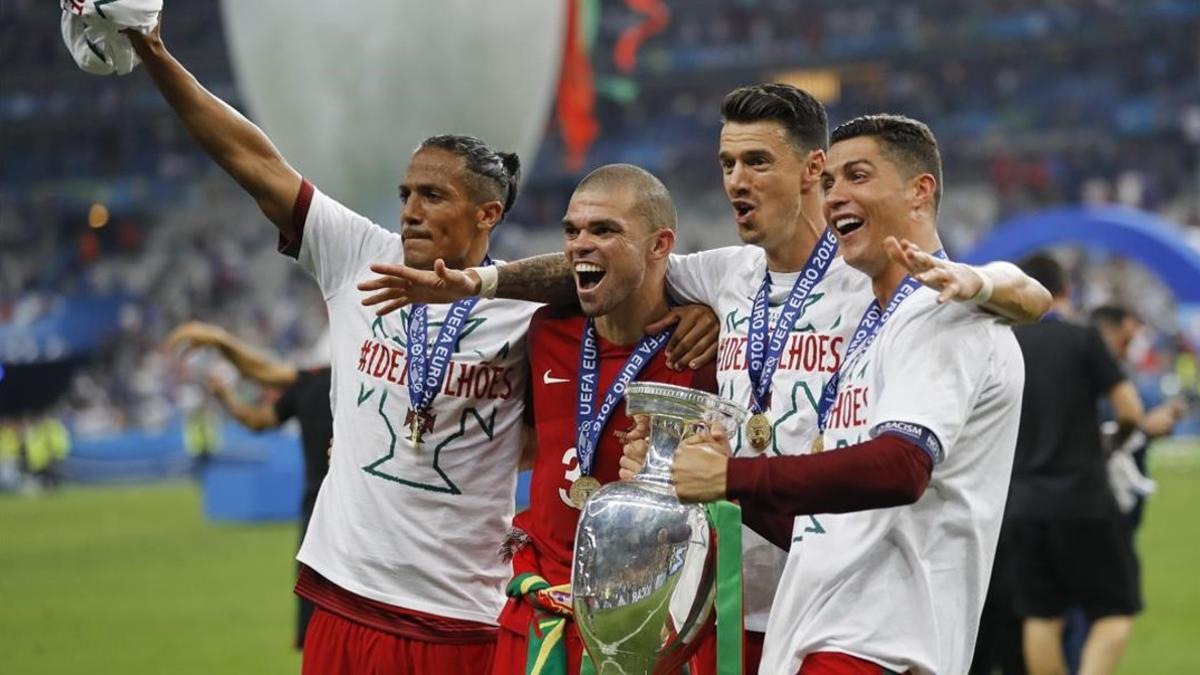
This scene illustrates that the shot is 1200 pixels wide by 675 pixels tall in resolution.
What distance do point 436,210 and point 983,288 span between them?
1801 millimetres

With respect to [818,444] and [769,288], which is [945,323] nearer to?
[818,444]

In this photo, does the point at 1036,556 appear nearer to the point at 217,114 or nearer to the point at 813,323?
the point at 813,323

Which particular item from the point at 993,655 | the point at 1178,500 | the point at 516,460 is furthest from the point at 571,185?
the point at 516,460

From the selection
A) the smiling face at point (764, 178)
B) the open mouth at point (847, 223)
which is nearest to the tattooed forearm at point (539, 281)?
the smiling face at point (764, 178)

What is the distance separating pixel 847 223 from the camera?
156 inches

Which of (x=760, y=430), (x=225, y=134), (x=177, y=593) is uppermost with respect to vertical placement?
(x=225, y=134)

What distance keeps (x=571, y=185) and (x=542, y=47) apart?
3655 centimetres

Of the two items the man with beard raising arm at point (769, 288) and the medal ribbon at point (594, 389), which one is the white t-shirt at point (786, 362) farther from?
the medal ribbon at point (594, 389)

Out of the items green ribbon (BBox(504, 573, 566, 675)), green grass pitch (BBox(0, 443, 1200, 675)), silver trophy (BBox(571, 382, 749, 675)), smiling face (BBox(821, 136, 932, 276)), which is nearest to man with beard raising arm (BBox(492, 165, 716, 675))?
green ribbon (BBox(504, 573, 566, 675))

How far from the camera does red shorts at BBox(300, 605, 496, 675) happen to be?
16.0 ft

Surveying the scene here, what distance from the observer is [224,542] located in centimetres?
1952

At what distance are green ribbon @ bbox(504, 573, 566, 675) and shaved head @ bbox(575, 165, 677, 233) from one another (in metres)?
0.98

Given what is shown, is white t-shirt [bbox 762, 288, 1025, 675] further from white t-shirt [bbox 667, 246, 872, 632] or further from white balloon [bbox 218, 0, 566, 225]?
white balloon [bbox 218, 0, 566, 225]

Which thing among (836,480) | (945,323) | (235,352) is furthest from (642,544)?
(235,352)
